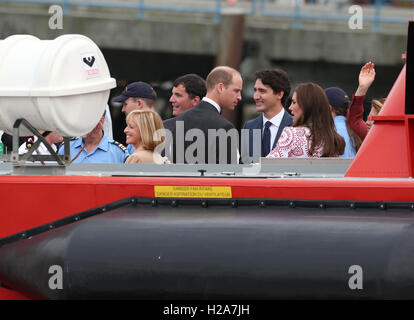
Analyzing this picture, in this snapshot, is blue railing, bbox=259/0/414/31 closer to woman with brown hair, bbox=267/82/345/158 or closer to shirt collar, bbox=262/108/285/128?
shirt collar, bbox=262/108/285/128

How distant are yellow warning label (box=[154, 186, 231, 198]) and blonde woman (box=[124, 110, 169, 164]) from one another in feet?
2.47

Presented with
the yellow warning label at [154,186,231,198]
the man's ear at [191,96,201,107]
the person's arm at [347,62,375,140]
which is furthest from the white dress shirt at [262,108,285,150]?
the yellow warning label at [154,186,231,198]

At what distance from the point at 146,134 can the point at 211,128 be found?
33.6 inches

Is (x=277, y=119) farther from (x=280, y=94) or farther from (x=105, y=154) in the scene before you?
(x=105, y=154)

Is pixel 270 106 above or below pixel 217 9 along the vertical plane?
below

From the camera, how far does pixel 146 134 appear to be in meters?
5.70

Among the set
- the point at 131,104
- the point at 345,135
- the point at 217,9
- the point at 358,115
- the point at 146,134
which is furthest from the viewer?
the point at 217,9

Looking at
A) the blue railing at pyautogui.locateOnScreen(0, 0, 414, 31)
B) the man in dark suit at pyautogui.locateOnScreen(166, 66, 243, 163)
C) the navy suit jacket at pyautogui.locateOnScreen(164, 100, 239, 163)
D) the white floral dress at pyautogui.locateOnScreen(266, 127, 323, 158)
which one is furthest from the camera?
the blue railing at pyautogui.locateOnScreen(0, 0, 414, 31)

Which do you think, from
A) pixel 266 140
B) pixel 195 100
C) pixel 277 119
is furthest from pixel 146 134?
pixel 195 100

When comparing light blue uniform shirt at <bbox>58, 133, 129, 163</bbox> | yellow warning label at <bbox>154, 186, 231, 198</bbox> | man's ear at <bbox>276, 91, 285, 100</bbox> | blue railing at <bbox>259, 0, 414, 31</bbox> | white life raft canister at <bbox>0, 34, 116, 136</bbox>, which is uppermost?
blue railing at <bbox>259, 0, 414, 31</bbox>

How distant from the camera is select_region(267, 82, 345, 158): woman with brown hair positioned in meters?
5.91

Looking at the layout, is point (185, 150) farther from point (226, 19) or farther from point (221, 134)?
point (226, 19)

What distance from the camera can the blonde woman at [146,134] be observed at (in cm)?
570
